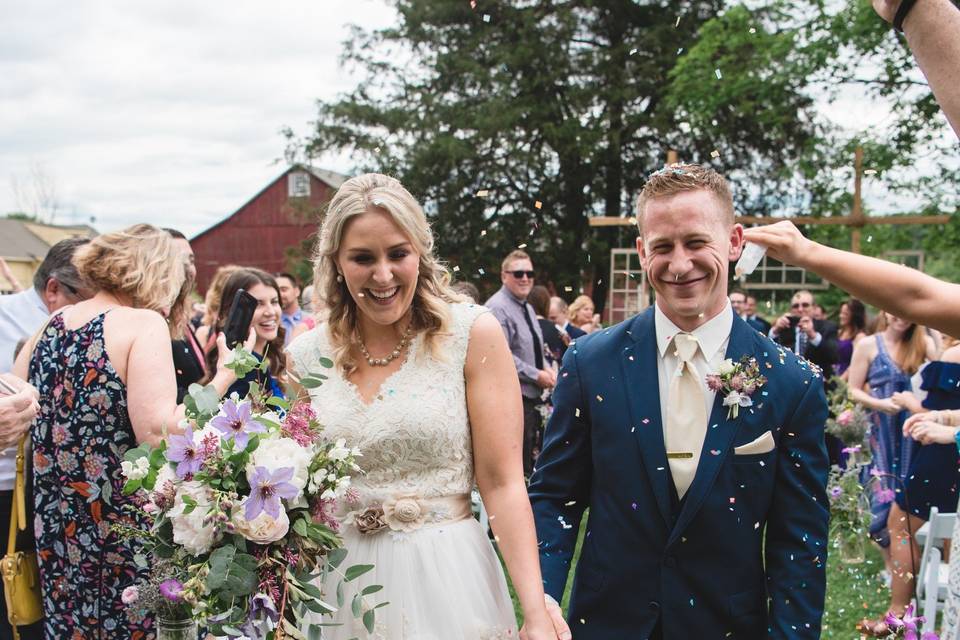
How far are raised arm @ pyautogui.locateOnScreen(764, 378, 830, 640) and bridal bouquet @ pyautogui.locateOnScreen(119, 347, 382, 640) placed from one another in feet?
3.77

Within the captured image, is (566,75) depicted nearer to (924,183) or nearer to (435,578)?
(924,183)

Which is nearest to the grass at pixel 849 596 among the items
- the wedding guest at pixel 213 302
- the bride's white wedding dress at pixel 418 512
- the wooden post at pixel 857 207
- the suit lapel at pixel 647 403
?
the wedding guest at pixel 213 302

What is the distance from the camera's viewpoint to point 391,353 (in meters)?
2.77

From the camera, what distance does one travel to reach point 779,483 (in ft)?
7.88

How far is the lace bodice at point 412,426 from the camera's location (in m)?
2.59

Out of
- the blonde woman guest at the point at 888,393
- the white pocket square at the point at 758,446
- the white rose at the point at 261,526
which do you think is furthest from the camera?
the blonde woman guest at the point at 888,393

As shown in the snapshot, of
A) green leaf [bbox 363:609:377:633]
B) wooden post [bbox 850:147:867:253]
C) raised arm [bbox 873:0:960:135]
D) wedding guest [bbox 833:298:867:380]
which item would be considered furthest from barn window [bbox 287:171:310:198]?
raised arm [bbox 873:0:960:135]

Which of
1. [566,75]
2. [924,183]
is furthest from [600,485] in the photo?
[566,75]

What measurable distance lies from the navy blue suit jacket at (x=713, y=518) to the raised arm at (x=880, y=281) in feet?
1.61

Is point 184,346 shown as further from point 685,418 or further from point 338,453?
point 685,418

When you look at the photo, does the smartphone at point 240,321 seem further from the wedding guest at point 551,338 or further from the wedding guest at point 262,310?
the wedding guest at point 551,338

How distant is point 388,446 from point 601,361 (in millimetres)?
717

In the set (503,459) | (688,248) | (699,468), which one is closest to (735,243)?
(688,248)

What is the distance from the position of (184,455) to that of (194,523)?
0.57 ft
